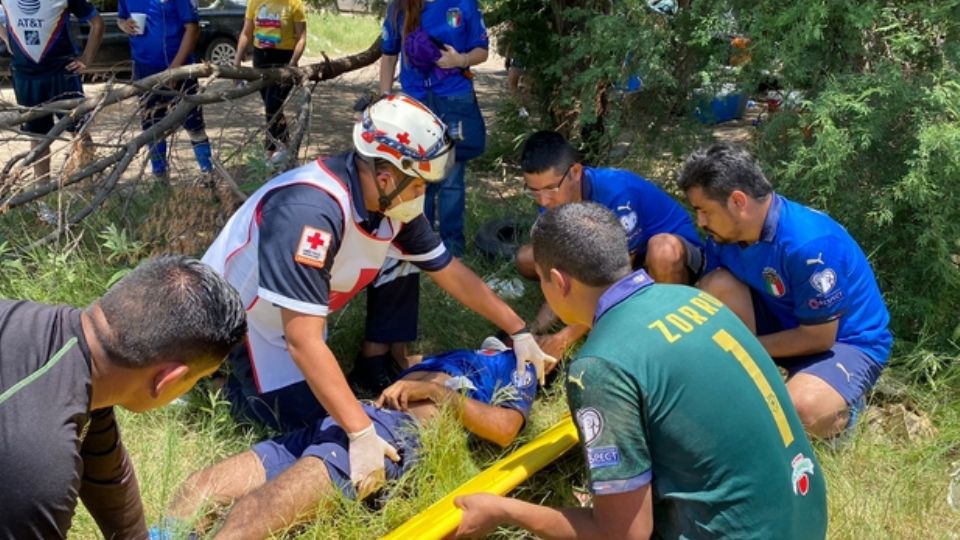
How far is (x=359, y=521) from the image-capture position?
292 cm

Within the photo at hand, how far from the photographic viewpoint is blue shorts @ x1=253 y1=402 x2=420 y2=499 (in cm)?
296

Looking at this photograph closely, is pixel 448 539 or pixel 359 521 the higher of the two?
pixel 448 539

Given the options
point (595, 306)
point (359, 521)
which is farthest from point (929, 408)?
point (359, 521)

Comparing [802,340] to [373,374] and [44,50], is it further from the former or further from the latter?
[44,50]

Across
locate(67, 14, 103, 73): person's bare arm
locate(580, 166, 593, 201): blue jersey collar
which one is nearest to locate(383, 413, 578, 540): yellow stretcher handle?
locate(580, 166, 593, 201): blue jersey collar

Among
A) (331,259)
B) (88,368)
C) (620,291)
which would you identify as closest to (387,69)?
(331,259)

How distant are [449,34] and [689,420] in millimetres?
3419

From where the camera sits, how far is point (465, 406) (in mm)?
3207

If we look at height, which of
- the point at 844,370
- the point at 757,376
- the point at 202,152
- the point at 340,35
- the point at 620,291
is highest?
the point at 620,291

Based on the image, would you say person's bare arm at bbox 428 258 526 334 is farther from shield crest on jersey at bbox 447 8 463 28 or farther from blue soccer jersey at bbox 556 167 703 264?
shield crest on jersey at bbox 447 8 463 28

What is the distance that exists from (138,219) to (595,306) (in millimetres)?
3566

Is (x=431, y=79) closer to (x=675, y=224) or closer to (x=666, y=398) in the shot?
(x=675, y=224)

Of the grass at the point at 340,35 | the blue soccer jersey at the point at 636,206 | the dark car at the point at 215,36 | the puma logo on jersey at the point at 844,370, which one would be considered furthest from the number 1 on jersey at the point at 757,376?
the grass at the point at 340,35

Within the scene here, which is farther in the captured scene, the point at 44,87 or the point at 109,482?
the point at 44,87
